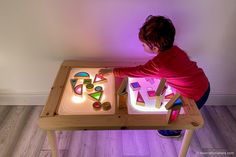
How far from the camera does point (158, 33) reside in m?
1.00

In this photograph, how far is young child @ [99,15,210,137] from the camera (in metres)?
1.01

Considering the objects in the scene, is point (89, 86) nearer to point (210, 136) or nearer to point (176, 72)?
point (176, 72)

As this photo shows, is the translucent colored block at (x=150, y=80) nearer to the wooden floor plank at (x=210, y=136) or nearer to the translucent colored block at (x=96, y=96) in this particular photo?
the translucent colored block at (x=96, y=96)

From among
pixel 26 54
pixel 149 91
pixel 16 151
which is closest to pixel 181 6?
pixel 149 91

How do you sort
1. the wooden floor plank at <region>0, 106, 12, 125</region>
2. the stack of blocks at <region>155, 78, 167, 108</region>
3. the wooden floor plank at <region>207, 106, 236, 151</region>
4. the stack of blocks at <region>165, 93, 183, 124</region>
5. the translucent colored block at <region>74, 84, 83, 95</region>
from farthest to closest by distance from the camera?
the wooden floor plank at <region>0, 106, 12, 125</region> < the wooden floor plank at <region>207, 106, 236, 151</region> < the translucent colored block at <region>74, 84, 83, 95</region> < the stack of blocks at <region>155, 78, 167, 108</region> < the stack of blocks at <region>165, 93, 183, 124</region>

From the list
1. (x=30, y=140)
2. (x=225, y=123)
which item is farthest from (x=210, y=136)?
(x=30, y=140)

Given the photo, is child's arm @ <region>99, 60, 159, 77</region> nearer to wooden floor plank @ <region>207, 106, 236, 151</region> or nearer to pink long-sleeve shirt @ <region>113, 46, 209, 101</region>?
pink long-sleeve shirt @ <region>113, 46, 209, 101</region>

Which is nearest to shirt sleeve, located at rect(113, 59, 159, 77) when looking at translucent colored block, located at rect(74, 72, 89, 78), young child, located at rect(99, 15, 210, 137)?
young child, located at rect(99, 15, 210, 137)

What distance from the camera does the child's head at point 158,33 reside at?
3.28 feet

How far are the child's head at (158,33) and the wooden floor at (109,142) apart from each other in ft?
1.82

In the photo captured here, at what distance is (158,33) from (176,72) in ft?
0.63

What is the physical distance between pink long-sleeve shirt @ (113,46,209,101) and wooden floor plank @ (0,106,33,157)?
0.72 metres

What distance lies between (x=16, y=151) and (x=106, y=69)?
0.65 m

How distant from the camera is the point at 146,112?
99 cm
